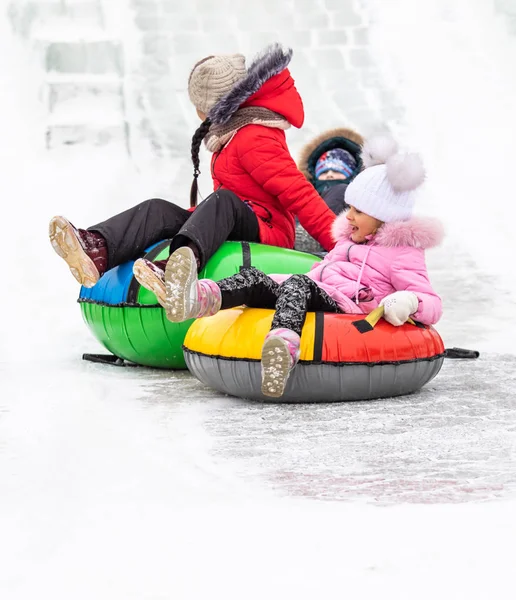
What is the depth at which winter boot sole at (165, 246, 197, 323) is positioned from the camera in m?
2.84

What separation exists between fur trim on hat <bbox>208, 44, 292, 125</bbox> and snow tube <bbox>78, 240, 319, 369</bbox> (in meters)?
0.55

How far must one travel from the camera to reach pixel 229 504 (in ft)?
6.64

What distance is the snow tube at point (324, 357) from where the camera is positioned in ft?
9.87

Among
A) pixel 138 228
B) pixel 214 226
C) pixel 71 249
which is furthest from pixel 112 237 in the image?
pixel 214 226

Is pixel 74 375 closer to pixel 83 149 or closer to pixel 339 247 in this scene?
pixel 339 247

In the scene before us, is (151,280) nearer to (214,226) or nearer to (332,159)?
(214,226)

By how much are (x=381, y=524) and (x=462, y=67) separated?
30.1ft

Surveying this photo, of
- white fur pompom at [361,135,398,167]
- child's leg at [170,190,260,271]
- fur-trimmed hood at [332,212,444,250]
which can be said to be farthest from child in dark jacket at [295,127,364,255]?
fur-trimmed hood at [332,212,444,250]

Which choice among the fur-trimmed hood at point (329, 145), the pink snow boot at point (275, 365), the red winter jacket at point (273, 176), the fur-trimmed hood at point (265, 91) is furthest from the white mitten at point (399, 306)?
the fur-trimmed hood at point (329, 145)

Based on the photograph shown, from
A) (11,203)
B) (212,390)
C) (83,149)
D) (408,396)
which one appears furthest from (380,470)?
(83,149)

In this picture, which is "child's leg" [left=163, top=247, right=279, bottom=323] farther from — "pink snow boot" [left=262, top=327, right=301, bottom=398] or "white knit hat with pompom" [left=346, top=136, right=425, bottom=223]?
"white knit hat with pompom" [left=346, top=136, right=425, bottom=223]

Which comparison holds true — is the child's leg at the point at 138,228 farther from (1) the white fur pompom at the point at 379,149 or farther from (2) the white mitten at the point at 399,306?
(2) the white mitten at the point at 399,306

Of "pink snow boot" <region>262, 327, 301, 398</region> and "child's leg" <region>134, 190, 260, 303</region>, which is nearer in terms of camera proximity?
"pink snow boot" <region>262, 327, 301, 398</region>

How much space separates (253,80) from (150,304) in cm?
92
